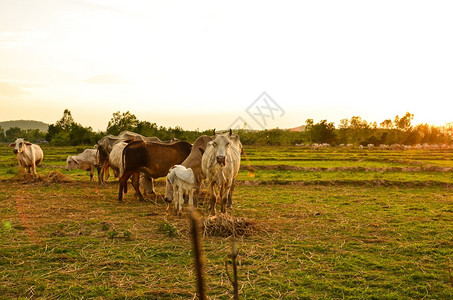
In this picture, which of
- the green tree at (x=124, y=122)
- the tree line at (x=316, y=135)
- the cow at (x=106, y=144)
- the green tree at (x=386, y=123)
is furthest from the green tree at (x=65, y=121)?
the green tree at (x=386, y=123)

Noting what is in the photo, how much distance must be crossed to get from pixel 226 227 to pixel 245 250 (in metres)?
1.20

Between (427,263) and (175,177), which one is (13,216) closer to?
(175,177)

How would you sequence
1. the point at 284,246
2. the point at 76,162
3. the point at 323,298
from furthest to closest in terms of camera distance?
the point at 76,162, the point at 284,246, the point at 323,298

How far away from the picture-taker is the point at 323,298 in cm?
459

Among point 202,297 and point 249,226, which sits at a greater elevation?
point 202,297

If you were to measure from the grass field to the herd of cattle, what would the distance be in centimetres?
88

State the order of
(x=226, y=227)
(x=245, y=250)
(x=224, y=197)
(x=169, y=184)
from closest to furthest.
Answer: (x=245, y=250) → (x=226, y=227) → (x=224, y=197) → (x=169, y=184)

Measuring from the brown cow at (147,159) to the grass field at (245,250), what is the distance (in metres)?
0.98

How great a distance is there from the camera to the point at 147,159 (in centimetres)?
1192

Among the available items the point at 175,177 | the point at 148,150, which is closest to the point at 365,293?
the point at 175,177

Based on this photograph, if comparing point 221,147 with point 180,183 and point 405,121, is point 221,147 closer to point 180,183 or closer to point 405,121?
point 180,183

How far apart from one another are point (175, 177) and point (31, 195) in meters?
6.90

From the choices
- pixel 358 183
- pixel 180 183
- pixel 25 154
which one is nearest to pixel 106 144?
pixel 25 154

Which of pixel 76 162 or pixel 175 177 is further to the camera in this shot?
pixel 76 162
